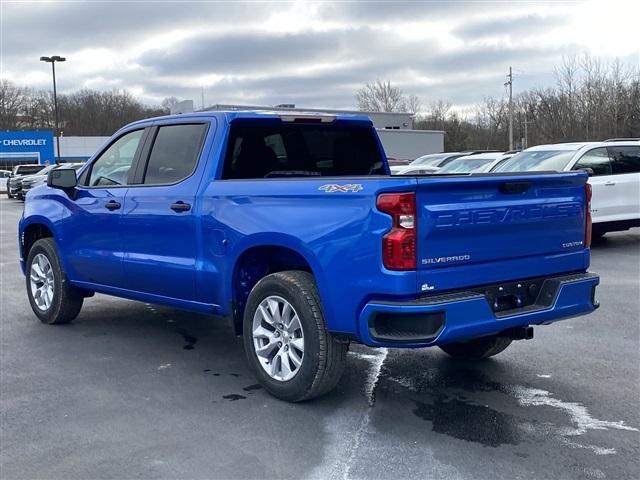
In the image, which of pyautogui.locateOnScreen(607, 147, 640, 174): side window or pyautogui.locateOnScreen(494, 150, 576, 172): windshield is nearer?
pyautogui.locateOnScreen(494, 150, 576, 172): windshield

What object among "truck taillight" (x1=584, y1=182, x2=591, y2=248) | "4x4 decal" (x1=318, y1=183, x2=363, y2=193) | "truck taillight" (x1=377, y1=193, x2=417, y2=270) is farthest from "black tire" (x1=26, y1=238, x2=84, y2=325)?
"truck taillight" (x1=584, y1=182, x2=591, y2=248)

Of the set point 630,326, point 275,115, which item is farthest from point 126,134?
point 630,326

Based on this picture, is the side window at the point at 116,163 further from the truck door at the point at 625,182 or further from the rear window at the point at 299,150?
the truck door at the point at 625,182

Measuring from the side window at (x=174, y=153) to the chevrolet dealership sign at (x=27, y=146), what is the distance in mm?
59509

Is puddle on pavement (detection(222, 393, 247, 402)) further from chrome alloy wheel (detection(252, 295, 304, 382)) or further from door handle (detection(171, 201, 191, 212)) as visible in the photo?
door handle (detection(171, 201, 191, 212))

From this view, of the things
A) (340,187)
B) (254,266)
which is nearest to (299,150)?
(254,266)

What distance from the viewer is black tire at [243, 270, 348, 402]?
4.43 m

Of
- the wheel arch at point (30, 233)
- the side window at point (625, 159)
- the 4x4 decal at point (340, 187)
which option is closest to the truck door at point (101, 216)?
the wheel arch at point (30, 233)

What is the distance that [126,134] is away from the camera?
20.9ft

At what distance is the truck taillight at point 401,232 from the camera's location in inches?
156

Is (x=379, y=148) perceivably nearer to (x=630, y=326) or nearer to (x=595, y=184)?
(x=630, y=326)

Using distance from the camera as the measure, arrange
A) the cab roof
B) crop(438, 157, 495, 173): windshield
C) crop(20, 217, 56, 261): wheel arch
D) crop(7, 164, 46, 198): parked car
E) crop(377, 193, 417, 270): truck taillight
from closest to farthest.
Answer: crop(377, 193, 417, 270): truck taillight < the cab roof < crop(20, 217, 56, 261): wheel arch < crop(438, 157, 495, 173): windshield < crop(7, 164, 46, 198): parked car

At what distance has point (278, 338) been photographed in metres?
4.76

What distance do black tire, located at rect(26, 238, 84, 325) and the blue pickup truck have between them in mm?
A: 281
